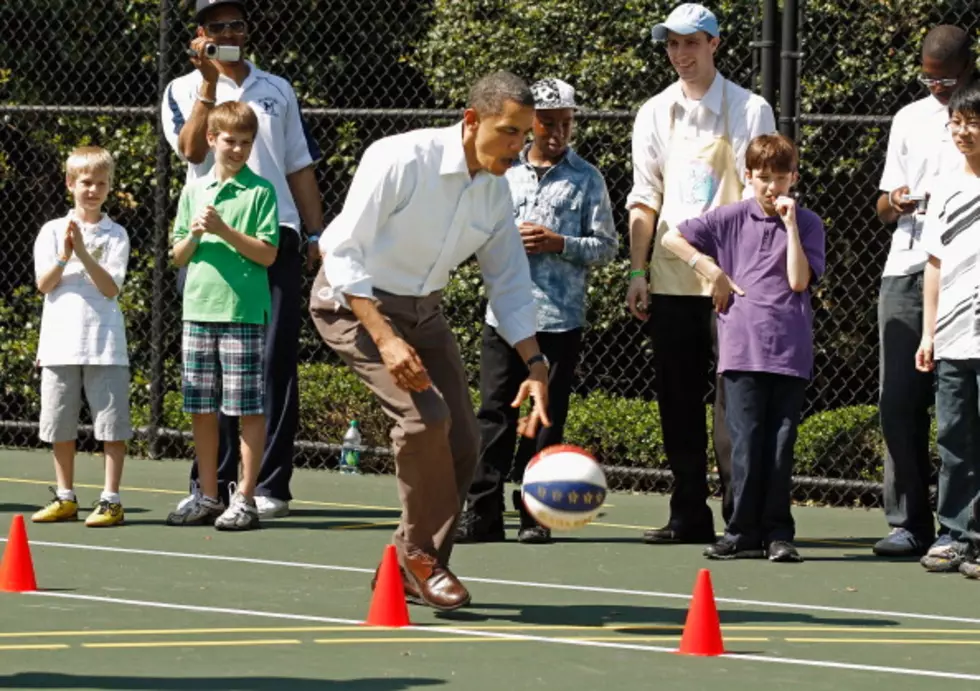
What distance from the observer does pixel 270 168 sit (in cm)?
1013

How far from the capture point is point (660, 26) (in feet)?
31.1

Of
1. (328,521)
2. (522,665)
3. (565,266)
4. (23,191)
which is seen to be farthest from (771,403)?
(23,191)

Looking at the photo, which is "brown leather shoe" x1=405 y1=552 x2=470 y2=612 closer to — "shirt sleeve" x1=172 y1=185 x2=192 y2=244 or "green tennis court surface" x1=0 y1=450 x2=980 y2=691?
"green tennis court surface" x1=0 y1=450 x2=980 y2=691

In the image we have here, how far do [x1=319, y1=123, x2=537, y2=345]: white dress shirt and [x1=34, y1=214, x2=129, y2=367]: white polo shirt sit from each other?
99.9 inches

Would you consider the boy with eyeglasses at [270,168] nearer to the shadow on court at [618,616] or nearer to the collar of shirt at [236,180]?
the collar of shirt at [236,180]

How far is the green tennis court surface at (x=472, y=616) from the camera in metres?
6.27

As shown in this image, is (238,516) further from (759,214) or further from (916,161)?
(916,161)

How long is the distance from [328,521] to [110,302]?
1495mm

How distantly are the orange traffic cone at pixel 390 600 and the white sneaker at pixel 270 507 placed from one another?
10.2ft

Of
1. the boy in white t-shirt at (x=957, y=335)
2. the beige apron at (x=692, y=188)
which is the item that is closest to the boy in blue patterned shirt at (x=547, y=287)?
the beige apron at (x=692, y=188)

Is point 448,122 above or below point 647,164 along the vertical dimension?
above

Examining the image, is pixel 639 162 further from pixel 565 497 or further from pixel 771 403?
pixel 565 497

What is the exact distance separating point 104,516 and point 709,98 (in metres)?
3.35

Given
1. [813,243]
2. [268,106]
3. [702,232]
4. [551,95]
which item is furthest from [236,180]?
[813,243]
